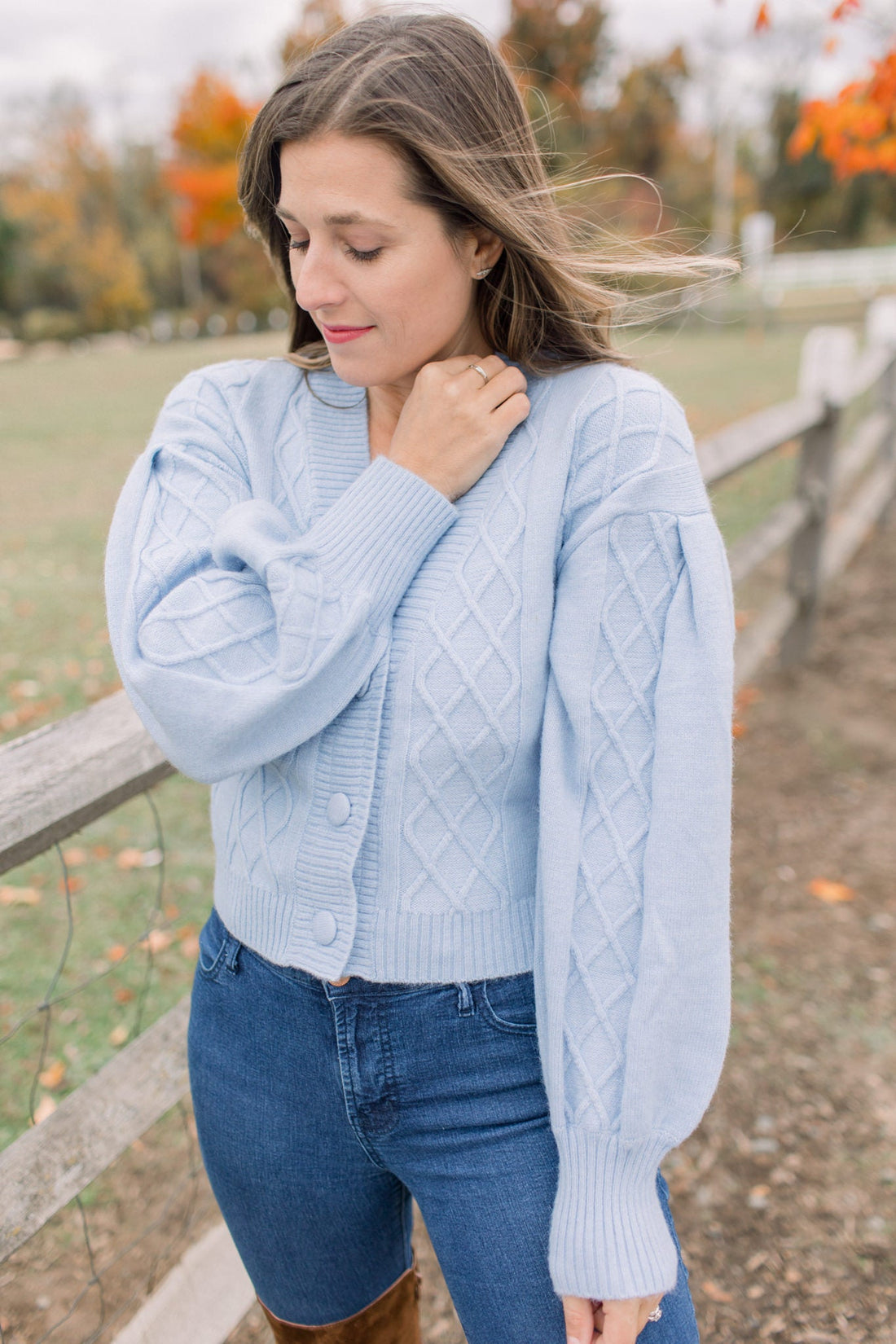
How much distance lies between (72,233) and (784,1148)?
144 feet

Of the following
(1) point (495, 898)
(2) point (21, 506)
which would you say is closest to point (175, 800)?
(1) point (495, 898)

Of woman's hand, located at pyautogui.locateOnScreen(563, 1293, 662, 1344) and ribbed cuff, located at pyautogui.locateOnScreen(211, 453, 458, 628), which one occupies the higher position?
ribbed cuff, located at pyautogui.locateOnScreen(211, 453, 458, 628)

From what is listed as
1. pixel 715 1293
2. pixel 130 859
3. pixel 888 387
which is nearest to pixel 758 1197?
pixel 715 1293

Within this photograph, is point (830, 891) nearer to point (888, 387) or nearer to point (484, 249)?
point (484, 249)

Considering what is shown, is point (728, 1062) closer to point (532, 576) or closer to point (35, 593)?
point (532, 576)

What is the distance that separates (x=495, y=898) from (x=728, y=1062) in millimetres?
1792

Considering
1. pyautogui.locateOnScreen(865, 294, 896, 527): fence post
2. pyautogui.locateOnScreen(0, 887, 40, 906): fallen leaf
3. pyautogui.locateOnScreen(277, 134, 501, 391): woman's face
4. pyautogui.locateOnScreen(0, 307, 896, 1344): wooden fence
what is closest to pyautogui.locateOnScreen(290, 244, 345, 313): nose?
pyautogui.locateOnScreen(277, 134, 501, 391): woman's face

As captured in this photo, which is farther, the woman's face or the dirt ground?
the dirt ground

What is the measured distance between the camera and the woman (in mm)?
1163

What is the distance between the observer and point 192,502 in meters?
1.29

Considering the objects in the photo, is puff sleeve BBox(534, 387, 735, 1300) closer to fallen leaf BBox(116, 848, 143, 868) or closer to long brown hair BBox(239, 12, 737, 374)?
long brown hair BBox(239, 12, 737, 374)

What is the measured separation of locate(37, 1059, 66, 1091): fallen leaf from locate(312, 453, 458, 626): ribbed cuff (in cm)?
205

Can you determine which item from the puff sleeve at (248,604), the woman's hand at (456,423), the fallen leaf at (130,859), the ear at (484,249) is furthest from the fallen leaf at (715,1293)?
the fallen leaf at (130,859)

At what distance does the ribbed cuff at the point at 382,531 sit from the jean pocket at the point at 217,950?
1.57ft
